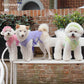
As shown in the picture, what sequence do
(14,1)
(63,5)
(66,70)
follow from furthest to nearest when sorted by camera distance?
(63,5) < (14,1) < (66,70)

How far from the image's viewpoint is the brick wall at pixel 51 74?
8.81 ft

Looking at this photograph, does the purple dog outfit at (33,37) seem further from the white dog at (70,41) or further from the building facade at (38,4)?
the building facade at (38,4)

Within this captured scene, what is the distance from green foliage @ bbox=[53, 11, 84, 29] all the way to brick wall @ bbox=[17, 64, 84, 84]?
0.56 meters

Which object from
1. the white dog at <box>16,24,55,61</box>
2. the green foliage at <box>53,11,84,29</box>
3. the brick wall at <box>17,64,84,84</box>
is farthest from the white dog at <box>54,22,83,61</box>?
the brick wall at <box>17,64,84,84</box>

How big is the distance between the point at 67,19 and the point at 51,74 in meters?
0.77

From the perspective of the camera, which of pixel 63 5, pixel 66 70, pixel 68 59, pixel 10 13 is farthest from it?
pixel 63 5

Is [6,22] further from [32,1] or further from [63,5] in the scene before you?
[63,5]

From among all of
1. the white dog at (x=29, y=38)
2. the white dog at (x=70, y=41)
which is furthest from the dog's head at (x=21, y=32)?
the white dog at (x=70, y=41)

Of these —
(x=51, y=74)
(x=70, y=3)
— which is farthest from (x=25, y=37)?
(x=70, y=3)

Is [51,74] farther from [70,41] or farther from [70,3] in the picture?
[70,3]

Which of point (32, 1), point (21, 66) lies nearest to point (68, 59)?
point (21, 66)

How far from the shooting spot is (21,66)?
2.72 meters

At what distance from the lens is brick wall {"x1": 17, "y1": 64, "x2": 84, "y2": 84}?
269 cm

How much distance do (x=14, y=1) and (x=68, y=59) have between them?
3865 mm
